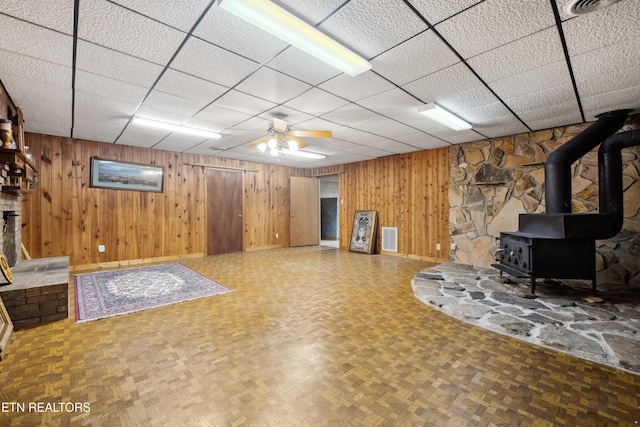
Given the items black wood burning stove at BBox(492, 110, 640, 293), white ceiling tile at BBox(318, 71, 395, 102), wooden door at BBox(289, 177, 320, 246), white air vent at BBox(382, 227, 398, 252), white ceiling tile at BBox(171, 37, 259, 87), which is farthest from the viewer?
wooden door at BBox(289, 177, 320, 246)

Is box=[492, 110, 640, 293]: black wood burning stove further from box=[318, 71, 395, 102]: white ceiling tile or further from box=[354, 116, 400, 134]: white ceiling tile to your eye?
box=[318, 71, 395, 102]: white ceiling tile

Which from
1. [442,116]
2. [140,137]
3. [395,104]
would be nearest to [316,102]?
[395,104]

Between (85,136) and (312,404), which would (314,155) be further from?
(312,404)

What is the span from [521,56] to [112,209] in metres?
6.46

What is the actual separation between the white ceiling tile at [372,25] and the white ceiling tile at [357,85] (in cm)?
43

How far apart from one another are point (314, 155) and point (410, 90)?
11.5 ft

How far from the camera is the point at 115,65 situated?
237cm

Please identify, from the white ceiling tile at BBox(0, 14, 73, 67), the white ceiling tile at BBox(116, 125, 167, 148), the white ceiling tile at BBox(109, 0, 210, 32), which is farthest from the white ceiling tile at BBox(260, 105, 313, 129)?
the white ceiling tile at BBox(116, 125, 167, 148)

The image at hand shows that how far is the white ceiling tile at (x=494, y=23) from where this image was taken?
1.69m

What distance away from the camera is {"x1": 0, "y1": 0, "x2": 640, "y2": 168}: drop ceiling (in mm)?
1745

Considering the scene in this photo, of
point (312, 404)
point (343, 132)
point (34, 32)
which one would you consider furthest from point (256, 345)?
point (343, 132)

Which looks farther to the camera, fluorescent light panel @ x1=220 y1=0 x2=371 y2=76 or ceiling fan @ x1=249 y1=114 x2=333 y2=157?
ceiling fan @ x1=249 y1=114 x2=333 y2=157

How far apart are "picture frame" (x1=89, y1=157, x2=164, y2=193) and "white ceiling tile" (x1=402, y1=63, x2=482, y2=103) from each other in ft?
17.0

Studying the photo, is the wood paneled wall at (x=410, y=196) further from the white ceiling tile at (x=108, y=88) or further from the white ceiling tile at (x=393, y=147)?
the white ceiling tile at (x=108, y=88)
